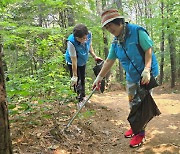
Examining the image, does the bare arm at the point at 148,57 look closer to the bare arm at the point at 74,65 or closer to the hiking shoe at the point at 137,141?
the hiking shoe at the point at 137,141

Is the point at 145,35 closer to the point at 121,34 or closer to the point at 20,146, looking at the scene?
the point at 121,34

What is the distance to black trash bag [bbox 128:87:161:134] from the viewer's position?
11.1 ft

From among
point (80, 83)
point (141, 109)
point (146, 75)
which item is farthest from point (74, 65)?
point (146, 75)

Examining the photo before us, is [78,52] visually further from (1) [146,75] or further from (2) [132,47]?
(1) [146,75]

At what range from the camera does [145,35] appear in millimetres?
3232

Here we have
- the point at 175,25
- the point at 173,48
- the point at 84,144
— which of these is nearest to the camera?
the point at 84,144

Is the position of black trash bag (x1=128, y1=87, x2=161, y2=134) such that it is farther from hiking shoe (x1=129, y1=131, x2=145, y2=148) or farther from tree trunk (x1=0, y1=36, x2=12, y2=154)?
tree trunk (x1=0, y1=36, x2=12, y2=154)

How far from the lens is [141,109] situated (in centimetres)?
342

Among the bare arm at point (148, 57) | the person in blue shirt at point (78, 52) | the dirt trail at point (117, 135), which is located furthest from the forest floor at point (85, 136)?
the bare arm at point (148, 57)

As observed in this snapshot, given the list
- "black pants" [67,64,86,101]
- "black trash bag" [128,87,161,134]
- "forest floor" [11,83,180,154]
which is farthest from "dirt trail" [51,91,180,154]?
"black pants" [67,64,86,101]

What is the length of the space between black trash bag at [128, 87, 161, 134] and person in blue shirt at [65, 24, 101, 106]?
177 cm

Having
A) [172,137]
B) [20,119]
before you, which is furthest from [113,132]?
[20,119]

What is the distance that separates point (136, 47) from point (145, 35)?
0.20 metres

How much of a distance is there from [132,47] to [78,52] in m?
1.97
